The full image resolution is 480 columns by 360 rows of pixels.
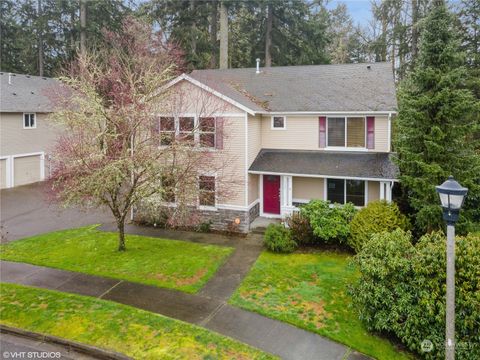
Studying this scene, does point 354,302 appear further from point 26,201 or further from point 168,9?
point 168,9

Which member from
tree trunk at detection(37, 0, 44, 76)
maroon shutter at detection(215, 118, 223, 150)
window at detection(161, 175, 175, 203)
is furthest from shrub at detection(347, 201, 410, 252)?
tree trunk at detection(37, 0, 44, 76)

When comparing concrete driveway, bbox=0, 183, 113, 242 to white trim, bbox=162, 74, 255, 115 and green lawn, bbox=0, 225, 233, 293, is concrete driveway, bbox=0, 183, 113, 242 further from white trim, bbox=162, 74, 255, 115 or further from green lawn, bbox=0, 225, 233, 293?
white trim, bbox=162, 74, 255, 115

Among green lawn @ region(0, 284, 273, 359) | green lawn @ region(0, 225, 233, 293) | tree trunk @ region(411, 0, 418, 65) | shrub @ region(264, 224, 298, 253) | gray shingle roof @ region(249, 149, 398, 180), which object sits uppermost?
tree trunk @ region(411, 0, 418, 65)

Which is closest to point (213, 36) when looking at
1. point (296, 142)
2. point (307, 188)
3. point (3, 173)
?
point (296, 142)

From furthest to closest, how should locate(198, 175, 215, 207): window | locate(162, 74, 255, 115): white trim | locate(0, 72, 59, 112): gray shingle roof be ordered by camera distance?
locate(0, 72, 59, 112): gray shingle roof
locate(162, 74, 255, 115): white trim
locate(198, 175, 215, 207): window

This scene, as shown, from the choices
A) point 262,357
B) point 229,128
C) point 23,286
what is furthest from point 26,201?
point 262,357

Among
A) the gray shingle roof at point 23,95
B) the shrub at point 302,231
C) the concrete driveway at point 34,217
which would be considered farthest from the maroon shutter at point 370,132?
the gray shingle roof at point 23,95

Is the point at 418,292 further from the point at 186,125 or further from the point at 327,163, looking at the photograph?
the point at 186,125

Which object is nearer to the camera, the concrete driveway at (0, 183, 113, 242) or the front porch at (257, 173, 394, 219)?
the front porch at (257, 173, 394, 219)
